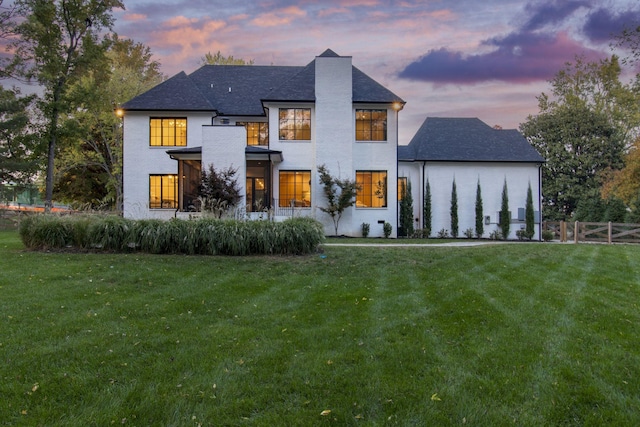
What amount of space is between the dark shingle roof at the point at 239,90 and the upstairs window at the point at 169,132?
702mm

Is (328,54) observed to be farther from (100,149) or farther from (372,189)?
(100,149)

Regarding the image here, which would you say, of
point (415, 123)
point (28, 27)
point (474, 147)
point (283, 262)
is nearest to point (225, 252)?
point (283, 262)

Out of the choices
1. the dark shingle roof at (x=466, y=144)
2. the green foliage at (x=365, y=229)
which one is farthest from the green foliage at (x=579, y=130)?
the green foliage at (x=365, y=229)

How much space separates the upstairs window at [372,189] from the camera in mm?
18266

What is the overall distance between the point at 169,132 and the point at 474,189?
1546 centimetres

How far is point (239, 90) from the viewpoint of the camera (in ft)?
65.6

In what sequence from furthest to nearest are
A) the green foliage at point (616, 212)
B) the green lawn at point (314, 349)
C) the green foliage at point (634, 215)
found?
the green foliage at point (616, 212)
the green foliage at point (634, 215)
the green lawn at point (314, 349)

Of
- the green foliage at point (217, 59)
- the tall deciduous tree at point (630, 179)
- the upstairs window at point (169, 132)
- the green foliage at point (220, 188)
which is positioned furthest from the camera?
the green foliage at point (217, 59)

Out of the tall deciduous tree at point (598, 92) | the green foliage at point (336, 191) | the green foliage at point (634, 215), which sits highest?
the tall deciduous tree at point (598, 92)

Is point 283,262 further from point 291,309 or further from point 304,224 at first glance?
point 291,309

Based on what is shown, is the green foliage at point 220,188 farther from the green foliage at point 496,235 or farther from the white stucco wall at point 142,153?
the green foliage at point 496,235

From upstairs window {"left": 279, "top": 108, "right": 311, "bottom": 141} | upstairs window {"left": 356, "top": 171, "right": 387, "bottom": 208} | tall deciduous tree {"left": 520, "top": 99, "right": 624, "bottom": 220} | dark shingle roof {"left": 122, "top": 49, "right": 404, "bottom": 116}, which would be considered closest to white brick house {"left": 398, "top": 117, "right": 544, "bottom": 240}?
upstairs window {"left": 356, "top": 171, "right": 387, "bottom": 208}

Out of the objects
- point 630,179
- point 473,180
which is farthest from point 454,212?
point 630,179

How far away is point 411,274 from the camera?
296 inches
